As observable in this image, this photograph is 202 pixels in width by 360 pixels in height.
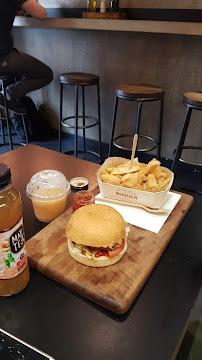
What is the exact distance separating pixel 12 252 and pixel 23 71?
9.14ft

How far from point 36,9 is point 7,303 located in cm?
274

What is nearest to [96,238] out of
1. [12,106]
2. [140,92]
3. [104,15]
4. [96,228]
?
[96,228]

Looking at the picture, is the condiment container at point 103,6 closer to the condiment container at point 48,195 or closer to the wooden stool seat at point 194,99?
the wooden stool seat at point 194,99

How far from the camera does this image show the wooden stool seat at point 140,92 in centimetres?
250

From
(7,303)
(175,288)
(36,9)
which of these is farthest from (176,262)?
(36,9)

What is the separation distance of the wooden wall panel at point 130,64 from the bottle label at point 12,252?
8.39 ft

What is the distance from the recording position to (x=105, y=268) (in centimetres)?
97

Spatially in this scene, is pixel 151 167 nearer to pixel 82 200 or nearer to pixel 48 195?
pixel 82 200

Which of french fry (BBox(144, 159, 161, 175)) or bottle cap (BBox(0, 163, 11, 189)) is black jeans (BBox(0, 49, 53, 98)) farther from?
bottle cap (BBox(0, 163, 11, 189))

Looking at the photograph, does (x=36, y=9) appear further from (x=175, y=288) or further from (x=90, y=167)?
(x=175, y=288)

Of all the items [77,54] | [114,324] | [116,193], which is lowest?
[114,324]

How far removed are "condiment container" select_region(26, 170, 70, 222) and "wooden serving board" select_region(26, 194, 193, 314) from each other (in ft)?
0.21

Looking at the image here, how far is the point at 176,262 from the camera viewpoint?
1.06 m

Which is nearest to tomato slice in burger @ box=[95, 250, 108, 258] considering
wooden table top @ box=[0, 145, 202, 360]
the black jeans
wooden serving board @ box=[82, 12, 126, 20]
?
wooden table top @ box=[0, 145, 202, 360]
